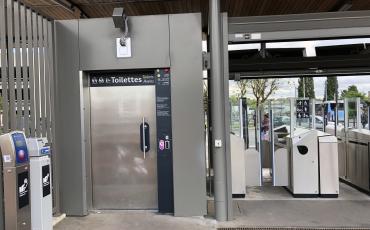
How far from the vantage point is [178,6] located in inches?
298

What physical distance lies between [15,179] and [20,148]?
1.10 feet

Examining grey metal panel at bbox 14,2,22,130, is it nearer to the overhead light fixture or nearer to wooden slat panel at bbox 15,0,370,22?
wooden slat panel at bbox 15,0,370,22

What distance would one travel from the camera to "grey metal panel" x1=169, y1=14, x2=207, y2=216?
17.7 feet

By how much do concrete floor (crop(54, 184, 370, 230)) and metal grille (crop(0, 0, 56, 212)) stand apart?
93 centimetres

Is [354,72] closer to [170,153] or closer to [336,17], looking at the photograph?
[336,17]

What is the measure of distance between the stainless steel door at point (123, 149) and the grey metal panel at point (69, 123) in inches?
12.3

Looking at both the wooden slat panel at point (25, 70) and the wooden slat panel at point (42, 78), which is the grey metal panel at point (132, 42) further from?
the wooden slat panel at point (25, 70)

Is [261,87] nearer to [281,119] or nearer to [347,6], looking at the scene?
[347,6]

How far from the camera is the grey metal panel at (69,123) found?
557 centimetres

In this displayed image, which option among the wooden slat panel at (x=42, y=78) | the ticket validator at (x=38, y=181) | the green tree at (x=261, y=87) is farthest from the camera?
the green tree at (x=261, y=87)

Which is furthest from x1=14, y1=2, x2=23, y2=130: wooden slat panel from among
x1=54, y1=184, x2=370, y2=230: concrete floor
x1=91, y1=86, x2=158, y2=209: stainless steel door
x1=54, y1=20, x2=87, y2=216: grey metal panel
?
x1=54, y1=184, x2=370, y2=230: concrete floor

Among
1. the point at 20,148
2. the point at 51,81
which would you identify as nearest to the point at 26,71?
the point at 51,81

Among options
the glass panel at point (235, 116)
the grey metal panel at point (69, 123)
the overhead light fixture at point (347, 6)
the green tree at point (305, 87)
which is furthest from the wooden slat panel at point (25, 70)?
the green tree at point (305, 87)

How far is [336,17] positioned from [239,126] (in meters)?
2.45
